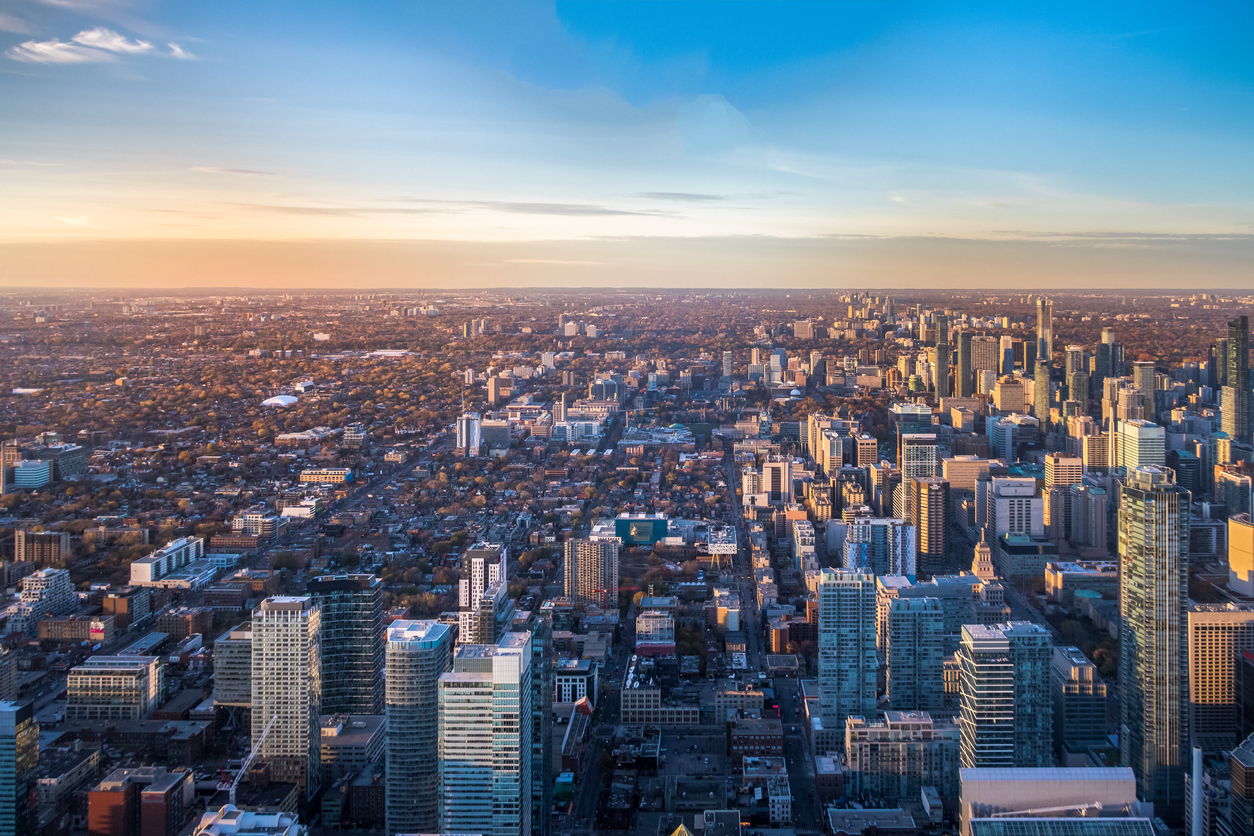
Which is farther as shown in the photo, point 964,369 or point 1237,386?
point 964,369

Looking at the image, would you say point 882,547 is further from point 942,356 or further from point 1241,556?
point 942,356

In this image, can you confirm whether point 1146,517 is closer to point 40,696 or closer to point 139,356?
point 40,696

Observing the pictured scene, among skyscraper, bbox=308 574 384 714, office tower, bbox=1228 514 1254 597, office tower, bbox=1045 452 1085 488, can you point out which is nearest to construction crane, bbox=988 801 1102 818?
skyscraper, bbox=308 574 384 714

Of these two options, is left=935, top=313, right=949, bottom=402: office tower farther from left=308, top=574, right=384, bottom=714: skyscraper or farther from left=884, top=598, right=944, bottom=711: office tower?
left=308, top=574, right=384, bottom=714: skyscraper

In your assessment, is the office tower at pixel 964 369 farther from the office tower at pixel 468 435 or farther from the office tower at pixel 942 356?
the office tower at pixel 468 435

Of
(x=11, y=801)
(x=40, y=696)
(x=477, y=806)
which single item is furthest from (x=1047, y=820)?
(x=40, y=696)

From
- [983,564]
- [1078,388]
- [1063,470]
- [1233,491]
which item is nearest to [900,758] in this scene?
[983,564]
